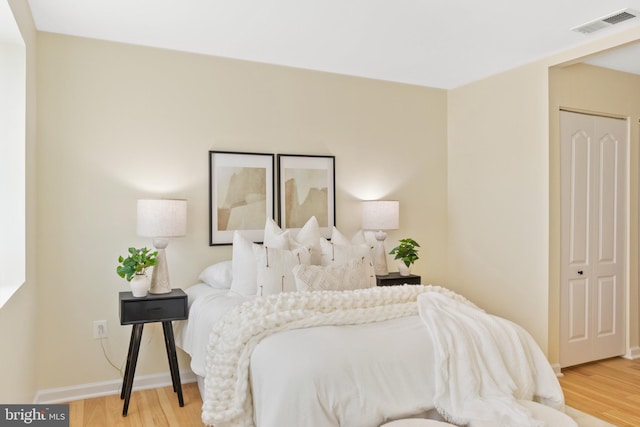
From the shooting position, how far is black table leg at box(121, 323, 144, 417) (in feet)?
10.8

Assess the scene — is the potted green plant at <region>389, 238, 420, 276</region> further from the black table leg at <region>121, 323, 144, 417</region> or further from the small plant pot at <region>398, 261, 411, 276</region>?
the black table leg at <region>121, 323, 144, 417</region>

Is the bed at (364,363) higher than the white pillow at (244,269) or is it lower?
lower

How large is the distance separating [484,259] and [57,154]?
12.2 ft

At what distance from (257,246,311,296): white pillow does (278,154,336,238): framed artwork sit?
2.79ft

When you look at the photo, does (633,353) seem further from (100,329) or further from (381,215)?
(100,329)

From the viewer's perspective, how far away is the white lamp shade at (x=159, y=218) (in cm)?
346

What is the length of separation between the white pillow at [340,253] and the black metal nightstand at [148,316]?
1.08 m

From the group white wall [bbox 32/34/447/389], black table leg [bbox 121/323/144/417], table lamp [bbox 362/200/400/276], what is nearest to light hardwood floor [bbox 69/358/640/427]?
black table leg [bbox 121/323/144/417]

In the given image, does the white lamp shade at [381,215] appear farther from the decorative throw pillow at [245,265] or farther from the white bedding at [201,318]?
Result: the white bedding at [201,318]

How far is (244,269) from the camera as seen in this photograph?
3.53 m

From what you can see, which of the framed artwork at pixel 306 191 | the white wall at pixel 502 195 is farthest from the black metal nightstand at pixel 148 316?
the white wall at pixel 502 195

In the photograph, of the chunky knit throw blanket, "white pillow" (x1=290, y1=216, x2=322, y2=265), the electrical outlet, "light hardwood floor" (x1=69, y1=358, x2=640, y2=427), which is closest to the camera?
the chunky knit throw blanket

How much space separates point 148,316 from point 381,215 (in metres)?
2.15

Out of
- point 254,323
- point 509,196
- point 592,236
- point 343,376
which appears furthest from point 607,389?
point 254,323
